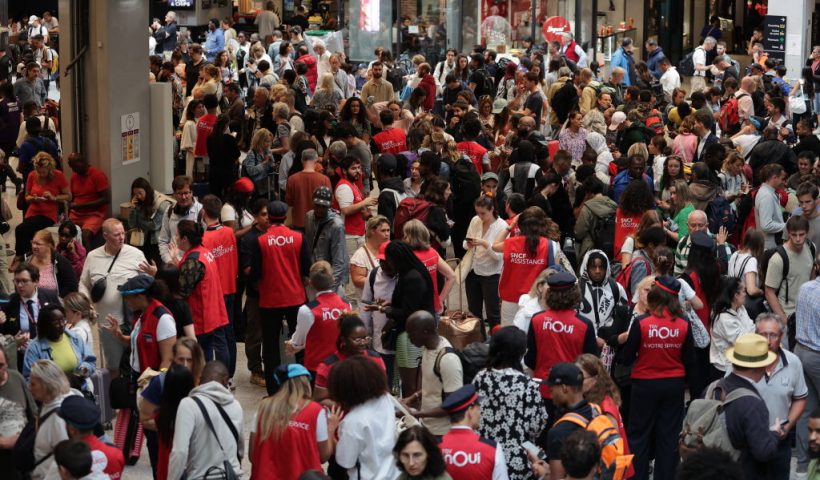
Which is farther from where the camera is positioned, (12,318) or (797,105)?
(797,105)

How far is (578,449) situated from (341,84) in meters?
17.0

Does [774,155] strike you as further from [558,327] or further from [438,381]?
[438,381]

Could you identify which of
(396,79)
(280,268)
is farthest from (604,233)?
(396,79)

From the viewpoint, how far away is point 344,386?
271 inches

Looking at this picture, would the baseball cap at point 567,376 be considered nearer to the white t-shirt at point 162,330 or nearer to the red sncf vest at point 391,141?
the white t-shirt at point 162,330

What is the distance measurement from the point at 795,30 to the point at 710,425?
26.6 meters

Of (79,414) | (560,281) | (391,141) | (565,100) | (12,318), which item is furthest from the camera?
(565,100)

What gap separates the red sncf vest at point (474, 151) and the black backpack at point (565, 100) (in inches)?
181

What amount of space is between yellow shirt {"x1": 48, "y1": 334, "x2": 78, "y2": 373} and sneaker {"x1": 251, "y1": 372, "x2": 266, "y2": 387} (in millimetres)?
2726

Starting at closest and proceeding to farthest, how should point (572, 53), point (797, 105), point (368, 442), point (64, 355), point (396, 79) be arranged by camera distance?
1. point (368, 442)
2. point (64, 355)
3. point (797, 105)
4. point (396, 79)
5. point (572, 53)

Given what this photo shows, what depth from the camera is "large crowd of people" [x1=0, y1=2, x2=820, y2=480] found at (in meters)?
6.87

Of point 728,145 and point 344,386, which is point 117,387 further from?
point 728,145

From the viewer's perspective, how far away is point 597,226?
1191 cm

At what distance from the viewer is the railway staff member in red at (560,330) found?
8305 mm
